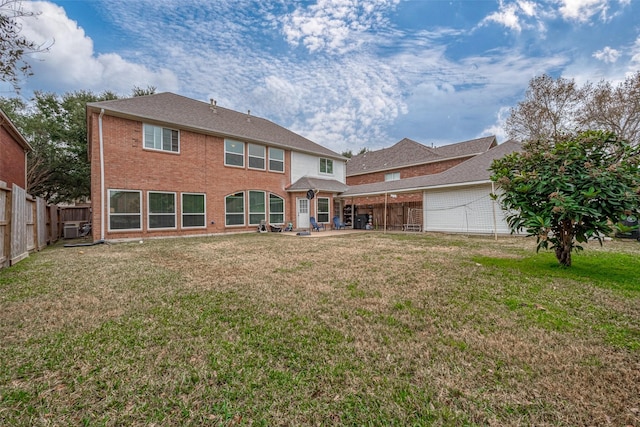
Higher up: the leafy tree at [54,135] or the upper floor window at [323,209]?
the leafy tree at [54,135]

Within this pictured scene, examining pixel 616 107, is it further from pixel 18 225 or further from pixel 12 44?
pixel 18 225

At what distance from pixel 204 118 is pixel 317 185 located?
7573mm

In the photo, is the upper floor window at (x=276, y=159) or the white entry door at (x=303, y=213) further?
the white entry door at (x=303, y=213)

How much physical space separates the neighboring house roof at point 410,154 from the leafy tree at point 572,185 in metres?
16.5

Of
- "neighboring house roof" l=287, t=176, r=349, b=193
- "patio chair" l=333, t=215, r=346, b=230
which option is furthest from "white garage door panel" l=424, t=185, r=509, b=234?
"neighboring house roof" l=287, t=176, r=349, b=193

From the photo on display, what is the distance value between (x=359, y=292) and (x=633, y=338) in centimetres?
299

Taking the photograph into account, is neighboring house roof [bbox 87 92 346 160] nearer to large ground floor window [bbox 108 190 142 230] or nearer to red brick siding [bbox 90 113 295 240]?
red brick siding [bbox 90 113 295 240]

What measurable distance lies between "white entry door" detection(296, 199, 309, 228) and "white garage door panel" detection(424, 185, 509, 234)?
7.34 metres

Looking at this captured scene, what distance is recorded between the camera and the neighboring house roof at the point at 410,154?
2099 centimetres

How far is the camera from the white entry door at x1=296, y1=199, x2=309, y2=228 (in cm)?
1728

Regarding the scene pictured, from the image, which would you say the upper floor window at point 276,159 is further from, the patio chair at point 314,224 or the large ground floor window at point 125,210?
the large ground floor window at point 125,210

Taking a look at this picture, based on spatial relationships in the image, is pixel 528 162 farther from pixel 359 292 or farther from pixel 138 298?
pixel 138 298

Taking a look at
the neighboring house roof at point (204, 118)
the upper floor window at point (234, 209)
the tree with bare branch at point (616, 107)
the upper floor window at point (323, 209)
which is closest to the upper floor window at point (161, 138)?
the neighboring house roof at point (204, 118)

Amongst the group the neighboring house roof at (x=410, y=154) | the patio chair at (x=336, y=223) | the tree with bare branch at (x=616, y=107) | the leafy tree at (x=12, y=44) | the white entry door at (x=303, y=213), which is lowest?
the patio chair at (x=336, y=223)
